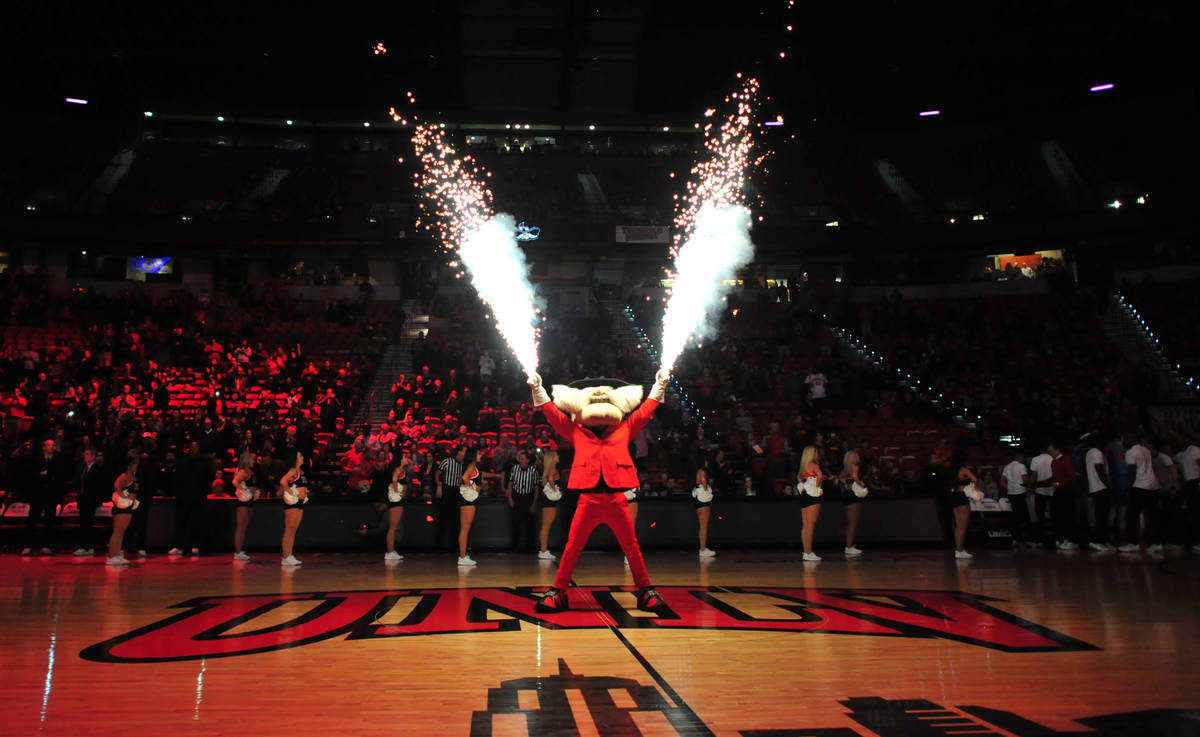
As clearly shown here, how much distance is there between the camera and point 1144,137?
30.8 meters

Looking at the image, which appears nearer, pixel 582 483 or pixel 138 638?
pixel 138 638

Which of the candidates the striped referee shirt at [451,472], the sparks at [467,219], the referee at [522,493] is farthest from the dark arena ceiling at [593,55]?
the striped referee shirt at [451,472]

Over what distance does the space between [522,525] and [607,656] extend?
7.98m

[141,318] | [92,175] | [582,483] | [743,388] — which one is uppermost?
[92,175]

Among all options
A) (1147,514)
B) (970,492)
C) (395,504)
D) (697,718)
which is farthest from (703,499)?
(697,718)

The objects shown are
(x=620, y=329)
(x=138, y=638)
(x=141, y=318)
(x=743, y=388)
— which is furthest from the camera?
(x=620, y=329)

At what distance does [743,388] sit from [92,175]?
25.0m

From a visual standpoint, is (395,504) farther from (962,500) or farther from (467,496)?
(962,500)

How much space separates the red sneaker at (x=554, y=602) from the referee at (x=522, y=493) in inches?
219

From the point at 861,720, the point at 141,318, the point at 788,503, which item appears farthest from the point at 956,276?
the point at 861,720

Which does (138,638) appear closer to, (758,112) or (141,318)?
(141,318)

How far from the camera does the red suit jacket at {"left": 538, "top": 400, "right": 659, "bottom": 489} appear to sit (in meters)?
7.29

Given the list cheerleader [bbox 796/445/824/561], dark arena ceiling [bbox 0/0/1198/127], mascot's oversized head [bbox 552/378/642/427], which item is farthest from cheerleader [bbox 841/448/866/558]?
dark arena ceiling [bbox 0/0/1198/127]

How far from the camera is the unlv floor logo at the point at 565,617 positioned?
599cm
